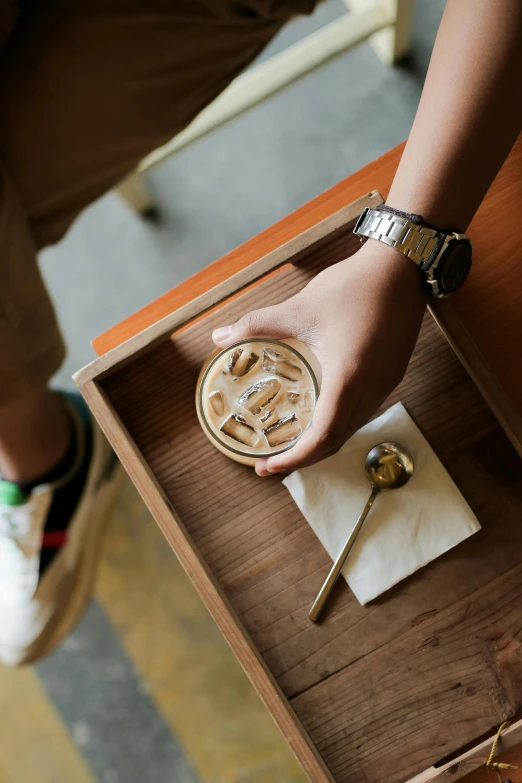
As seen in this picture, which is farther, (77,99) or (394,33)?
(394,33)

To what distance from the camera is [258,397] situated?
2.26 feet

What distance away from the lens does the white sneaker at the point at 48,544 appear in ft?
3.48

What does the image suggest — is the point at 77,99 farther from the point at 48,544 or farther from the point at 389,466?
the point at 48,544

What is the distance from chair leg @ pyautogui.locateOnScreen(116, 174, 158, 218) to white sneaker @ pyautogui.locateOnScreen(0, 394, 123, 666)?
1.35ft

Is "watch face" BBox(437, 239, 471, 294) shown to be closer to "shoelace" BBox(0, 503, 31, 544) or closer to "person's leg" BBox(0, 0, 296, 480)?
"person's leg" BBox(0, 0, 296, 480)

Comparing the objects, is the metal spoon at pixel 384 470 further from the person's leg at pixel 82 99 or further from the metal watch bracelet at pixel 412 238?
the person's leg at pixel 82 99

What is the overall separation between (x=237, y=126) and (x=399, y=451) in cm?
96

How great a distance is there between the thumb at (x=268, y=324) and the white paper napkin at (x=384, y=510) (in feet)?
0.47

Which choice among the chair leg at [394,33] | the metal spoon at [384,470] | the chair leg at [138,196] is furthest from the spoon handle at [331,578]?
the chair leg at [394,33]

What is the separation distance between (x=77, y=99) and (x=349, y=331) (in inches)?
15.4

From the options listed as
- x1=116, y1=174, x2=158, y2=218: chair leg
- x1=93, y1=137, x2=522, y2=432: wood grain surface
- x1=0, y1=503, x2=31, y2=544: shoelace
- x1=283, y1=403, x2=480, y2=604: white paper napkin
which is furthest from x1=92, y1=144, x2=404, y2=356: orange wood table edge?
x1=116, y1=174, x2=158, y2=218: chair leg

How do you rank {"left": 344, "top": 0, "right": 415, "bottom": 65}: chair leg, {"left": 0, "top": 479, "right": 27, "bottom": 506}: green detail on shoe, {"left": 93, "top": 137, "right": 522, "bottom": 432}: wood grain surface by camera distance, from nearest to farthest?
{"left": 93, "top": 137, "right": 522, "bottom": 432}: wood grain surface
{"left": 0, "top": 479, "right": 27, "bottom": 506}: green detail on shoe
{"left": 344, "top": 0, "right": 415, "bottom": 65}: chair leg

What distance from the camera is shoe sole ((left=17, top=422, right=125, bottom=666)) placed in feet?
3.69

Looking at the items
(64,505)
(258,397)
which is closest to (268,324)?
(258,397)
